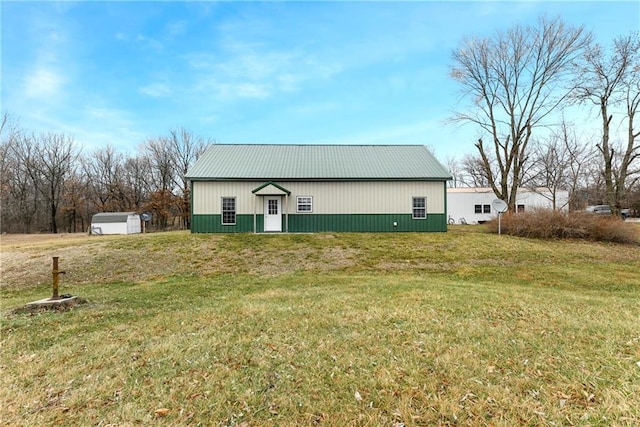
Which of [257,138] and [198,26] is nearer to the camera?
[198,26]

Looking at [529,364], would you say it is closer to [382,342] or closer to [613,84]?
[382,342]

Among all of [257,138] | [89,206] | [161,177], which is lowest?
[89,206]

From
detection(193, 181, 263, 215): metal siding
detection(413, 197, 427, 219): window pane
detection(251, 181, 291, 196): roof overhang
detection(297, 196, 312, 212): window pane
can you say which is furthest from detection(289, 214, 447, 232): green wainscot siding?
detection(193, 181, 263, 215): metal siding

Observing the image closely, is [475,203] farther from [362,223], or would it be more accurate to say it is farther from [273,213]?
[273,213]

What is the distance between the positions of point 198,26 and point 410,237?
1244 cm

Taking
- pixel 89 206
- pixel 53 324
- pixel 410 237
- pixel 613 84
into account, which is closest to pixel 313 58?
pixel 410 237

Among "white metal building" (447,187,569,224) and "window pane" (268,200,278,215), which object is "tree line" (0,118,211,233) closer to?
"window pane" (268,200,278,215)

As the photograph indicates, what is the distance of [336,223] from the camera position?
58.4 feet

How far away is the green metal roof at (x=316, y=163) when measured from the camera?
1791cm

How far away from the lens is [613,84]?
1855 cm

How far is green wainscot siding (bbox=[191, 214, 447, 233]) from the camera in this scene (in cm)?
1742

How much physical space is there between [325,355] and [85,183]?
46015mm

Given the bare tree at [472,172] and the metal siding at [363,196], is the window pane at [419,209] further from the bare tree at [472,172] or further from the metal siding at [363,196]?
Result: the bare tree at [472,172]

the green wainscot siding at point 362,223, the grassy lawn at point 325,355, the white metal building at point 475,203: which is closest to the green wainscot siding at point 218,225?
the green wainscot siding at point 362,223
